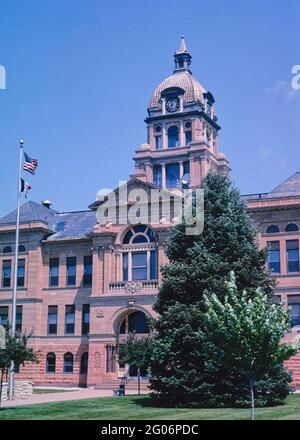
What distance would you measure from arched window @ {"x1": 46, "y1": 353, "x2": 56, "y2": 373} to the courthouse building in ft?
0.27

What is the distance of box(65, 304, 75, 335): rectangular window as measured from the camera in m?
54.3

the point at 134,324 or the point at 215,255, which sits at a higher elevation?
the point at 215,255

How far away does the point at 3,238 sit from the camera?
185ft

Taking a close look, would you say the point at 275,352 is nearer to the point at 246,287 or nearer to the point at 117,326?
the point at 246,287

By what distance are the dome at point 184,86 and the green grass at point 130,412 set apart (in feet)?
146

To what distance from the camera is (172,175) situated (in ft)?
227

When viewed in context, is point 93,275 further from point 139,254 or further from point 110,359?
point 110,359

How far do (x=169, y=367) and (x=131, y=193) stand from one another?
2224 cm

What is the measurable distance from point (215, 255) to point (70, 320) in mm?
25626

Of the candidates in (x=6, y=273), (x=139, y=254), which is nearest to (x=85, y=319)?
(x=139, y=254)

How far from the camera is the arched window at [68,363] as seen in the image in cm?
5335

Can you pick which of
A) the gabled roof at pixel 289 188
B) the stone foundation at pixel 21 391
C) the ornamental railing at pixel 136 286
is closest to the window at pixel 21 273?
the ornamental railing at pixel 136 286

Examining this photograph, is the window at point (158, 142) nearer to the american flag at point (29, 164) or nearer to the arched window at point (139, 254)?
the arched window at point (139, 254)
